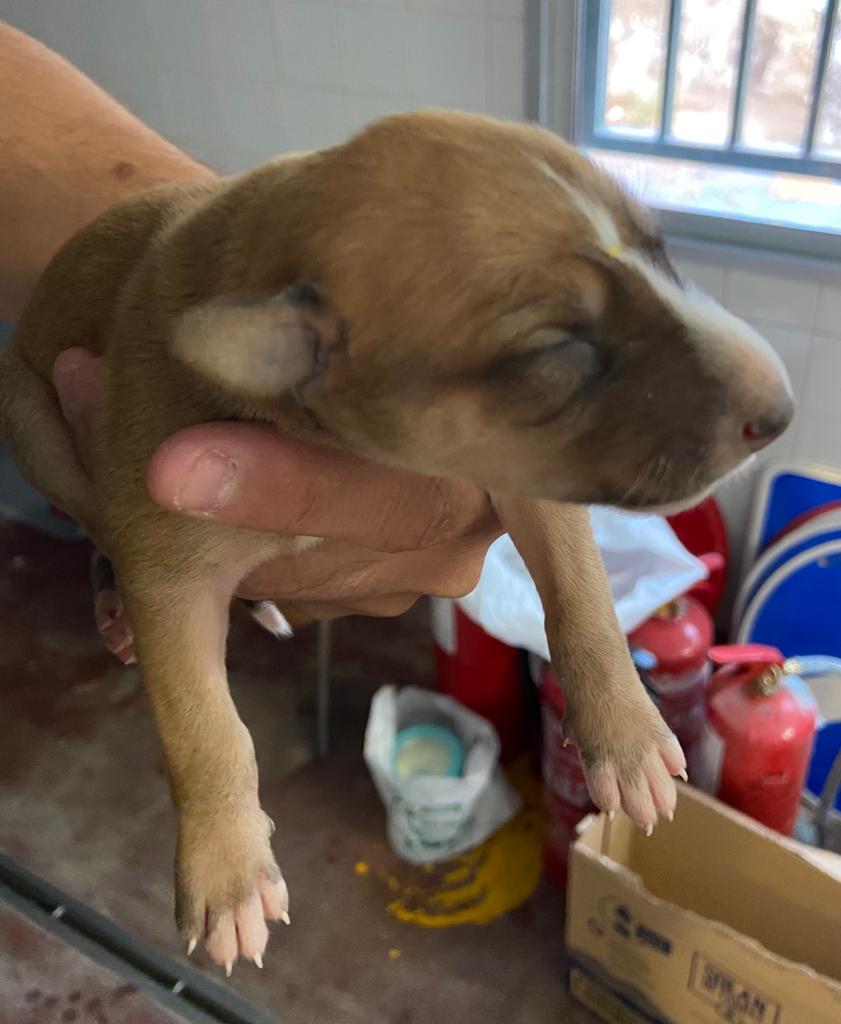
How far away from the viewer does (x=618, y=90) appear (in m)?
3.11

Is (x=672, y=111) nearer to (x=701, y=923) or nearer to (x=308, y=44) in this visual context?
(x=308, y=44)

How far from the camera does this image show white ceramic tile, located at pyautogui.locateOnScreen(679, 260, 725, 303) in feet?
10.1

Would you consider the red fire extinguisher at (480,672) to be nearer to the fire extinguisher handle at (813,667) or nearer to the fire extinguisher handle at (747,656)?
the fire extinguisher handle at (747,656)

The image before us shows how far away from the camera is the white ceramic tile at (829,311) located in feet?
9.55

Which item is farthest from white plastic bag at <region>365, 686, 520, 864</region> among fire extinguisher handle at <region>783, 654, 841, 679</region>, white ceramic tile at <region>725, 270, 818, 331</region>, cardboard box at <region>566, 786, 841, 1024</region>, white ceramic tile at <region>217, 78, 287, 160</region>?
white ceramic tile at <region>217, 78, 287, 160</region>

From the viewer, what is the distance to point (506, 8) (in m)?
3.01

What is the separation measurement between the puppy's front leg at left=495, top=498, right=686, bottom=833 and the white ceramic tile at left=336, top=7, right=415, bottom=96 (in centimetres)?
220

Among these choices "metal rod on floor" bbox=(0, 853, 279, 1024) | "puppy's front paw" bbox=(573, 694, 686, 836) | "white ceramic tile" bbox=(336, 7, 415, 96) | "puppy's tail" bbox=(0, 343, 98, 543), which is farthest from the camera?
"white ceramic tile" bbox=(336, 7, 415, 96)

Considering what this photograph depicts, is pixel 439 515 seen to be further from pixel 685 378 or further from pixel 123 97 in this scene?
pixel 123 97

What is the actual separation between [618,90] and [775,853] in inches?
90.6

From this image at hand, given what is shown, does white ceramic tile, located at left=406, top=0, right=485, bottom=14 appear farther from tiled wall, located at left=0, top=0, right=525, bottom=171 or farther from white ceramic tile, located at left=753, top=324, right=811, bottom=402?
white ceramic tile, located at left=753, top=324, right=811, bottom=402

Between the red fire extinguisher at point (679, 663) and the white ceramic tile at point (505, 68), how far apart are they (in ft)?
5.37

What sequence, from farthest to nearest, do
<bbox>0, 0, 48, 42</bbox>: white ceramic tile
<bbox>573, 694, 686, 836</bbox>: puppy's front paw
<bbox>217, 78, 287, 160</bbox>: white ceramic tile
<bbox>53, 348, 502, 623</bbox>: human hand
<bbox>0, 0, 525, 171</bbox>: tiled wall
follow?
<bbox>0, 0, 48, 42</bbox>: white ceramic tile
<bbox>217, 78, 287, 160</bbox>: white ceramic tile
<bbox>0, 0, 525, 171</bbox>: tiled wall
<bbox>573, 694, 686, 836</bbox>: puppy's front paw
<bbox>53, 348, 502, 623</bbox>: human hand

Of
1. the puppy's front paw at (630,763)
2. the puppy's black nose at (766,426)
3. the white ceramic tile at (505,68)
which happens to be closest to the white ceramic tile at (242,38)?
the white ceramic tile at (505,68)
